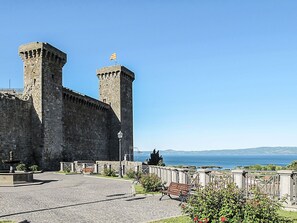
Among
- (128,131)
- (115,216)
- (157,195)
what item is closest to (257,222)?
(115,216)

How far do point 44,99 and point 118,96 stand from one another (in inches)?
682

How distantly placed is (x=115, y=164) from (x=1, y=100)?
13154 mm

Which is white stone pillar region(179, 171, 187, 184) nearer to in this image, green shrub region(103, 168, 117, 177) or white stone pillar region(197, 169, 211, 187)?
white stone pillar region(197, 169, 211, 187)

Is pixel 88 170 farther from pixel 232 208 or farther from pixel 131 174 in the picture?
pixel 232 208

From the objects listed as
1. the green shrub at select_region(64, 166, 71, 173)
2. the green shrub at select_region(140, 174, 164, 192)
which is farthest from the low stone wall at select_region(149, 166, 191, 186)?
the green shrub at select_region(64, 166, 71, 173)

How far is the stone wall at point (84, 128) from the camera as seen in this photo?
4131 centimetres

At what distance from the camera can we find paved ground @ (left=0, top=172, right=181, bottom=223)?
11.3m

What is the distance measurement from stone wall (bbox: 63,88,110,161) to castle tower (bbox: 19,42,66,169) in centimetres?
274

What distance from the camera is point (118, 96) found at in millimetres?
51875

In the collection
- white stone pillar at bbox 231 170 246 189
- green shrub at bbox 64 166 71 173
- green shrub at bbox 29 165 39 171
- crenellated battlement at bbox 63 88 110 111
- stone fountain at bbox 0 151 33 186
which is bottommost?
green shrub at bbox 64 166 71 173

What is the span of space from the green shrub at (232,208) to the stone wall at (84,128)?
3262 centimetres

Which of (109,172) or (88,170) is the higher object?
(109,172)

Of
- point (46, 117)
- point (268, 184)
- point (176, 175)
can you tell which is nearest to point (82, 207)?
point (176, 175)

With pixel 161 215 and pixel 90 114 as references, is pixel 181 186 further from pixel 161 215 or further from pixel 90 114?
pixel 90 114
